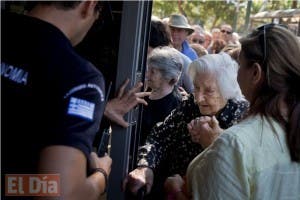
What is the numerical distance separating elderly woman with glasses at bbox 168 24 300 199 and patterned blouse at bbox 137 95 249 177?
0.55 meters

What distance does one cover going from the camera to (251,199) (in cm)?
144

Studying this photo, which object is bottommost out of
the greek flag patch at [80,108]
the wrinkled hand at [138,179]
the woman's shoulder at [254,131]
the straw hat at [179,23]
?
the wrinkled hand at [138,179]

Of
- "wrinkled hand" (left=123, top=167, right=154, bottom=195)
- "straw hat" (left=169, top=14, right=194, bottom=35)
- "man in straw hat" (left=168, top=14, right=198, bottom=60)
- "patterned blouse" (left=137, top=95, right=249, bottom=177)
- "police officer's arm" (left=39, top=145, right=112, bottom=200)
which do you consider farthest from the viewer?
"straw hat" (left=169, top=14, right=194, bottom=35)

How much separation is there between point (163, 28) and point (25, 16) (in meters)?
2.30

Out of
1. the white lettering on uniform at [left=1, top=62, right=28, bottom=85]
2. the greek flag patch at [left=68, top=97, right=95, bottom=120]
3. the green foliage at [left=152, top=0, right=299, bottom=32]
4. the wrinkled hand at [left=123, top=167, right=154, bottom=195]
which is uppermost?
the green foliage at [left=152, top=0, right=299, bottom=32]

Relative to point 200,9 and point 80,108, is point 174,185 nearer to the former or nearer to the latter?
point 80,108

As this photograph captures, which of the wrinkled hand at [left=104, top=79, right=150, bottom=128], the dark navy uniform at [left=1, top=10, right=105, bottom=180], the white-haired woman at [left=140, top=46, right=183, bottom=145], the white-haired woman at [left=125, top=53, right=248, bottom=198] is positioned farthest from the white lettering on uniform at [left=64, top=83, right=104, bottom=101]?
the white-haired woman at [left=140, top=46, right=183, bottom=145]

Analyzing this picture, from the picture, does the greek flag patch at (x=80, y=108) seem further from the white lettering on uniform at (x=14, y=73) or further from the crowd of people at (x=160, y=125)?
the white lettering on uniform at (x=14, y=73)

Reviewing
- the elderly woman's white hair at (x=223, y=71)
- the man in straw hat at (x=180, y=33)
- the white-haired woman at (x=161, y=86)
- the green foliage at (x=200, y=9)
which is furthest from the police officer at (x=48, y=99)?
the green foliage at (x=200, y=9)

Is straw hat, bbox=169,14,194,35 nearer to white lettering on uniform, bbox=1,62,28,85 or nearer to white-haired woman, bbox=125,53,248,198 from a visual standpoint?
white-haired woman, bbox=125,53,248,198

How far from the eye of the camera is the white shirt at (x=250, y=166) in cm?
142

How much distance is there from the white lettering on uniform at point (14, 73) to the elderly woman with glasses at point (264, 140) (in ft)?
2.32

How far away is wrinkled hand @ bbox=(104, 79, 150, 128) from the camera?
1.61m

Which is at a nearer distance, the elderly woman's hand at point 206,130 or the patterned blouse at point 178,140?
the elderly woman's hand at point 206,130
